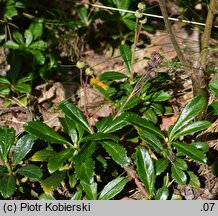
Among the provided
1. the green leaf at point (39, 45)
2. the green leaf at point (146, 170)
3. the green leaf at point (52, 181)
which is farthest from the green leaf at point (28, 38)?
the green leaf at point (146, 170)

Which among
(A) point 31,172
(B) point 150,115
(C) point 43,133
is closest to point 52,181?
(A) point 31,172

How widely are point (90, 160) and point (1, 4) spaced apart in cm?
128

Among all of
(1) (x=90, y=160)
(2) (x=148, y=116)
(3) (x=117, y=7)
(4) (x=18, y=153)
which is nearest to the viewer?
(1) (x=90, y=160)

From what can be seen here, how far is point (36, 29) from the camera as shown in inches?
106

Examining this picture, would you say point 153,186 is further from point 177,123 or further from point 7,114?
point 7,114

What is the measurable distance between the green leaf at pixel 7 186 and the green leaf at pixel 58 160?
0.16 m

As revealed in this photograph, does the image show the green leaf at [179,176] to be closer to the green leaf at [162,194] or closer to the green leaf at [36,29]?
the green leaf at [162,194]

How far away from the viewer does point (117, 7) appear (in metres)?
2.68

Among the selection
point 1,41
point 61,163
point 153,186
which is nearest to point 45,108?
point 1,41

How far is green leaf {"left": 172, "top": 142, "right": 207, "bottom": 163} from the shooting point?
1.85 m

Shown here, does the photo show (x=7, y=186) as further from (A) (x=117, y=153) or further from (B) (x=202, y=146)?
(B) (x=202, y=146)

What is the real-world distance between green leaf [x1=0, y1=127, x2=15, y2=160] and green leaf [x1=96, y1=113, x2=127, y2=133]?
1.21 ft

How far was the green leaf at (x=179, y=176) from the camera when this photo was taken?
189 centimetres

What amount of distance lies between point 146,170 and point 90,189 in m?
0.24
